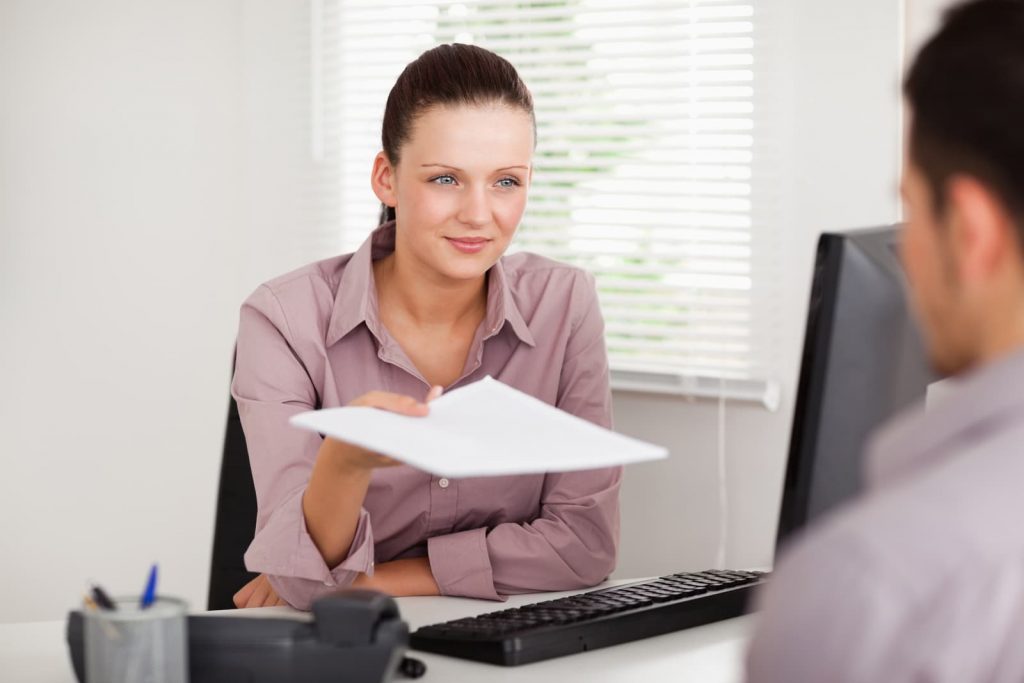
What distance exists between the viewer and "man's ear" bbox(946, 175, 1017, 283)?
74cm

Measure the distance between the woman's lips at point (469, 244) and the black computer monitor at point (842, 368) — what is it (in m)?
0.90

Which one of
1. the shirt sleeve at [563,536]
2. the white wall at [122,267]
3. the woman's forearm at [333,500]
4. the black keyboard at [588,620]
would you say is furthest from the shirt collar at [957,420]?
the white wall at [122,267]

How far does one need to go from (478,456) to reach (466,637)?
13.5 inches

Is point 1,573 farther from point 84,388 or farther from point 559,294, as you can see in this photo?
point 559,294

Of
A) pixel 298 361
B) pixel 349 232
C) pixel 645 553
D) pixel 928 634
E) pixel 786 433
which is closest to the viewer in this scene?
pixel 928 634

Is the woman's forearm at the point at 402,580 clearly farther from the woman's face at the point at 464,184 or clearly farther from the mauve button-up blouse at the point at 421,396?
the woman's face at the point at 464,184

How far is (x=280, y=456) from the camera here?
1.73m

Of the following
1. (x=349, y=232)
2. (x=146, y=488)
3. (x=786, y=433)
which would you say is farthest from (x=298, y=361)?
(x=146, y=488)

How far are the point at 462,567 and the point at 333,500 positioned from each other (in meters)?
0.22

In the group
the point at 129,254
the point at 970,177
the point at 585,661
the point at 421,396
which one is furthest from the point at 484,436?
the point at 129,254

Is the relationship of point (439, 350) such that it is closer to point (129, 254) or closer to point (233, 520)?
point (233, 520)

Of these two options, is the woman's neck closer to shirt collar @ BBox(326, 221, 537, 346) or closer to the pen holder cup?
shirt collar @ BBox(326, 221, 537, 346)

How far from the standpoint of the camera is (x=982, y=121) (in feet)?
2.41

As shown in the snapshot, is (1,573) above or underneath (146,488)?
underneath
